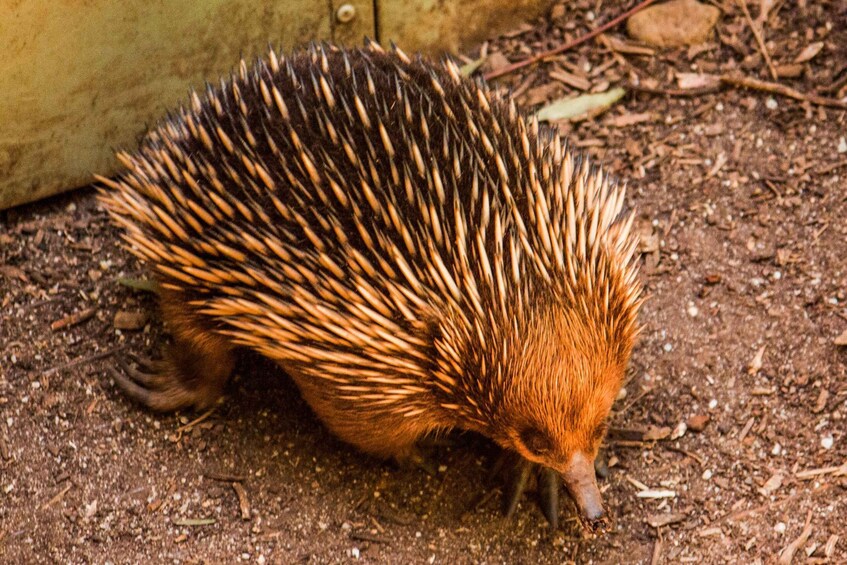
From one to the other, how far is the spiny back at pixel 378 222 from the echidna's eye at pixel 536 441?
216 mm

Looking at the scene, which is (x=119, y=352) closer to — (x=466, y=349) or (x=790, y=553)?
(x=466, y=349)

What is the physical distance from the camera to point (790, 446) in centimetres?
365

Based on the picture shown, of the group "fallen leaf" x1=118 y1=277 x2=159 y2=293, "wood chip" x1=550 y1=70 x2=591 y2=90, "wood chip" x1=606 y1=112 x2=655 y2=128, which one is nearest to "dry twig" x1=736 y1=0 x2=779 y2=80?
"wood chip" x1=606 y1=112 x2=655 y2=128

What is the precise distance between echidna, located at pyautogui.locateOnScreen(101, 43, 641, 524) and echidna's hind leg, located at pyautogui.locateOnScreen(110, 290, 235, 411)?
13cm

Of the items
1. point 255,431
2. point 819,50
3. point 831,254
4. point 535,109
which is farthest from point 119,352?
point 819,50

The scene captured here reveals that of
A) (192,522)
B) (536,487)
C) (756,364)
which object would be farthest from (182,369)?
(756,364)

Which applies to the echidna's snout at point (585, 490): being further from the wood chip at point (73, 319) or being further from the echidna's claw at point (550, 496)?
the wood chip at point (73, 319)

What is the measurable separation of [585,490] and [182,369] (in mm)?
1521

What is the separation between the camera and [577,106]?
15.0ft

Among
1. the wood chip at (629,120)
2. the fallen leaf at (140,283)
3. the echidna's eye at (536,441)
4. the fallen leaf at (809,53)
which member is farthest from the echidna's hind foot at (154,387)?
the fallen leaf at (809,53)

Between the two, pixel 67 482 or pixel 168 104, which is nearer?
pixel 67 482

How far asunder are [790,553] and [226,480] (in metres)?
1.83

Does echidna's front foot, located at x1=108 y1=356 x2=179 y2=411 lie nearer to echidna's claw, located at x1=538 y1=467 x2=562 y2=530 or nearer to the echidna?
the echidna

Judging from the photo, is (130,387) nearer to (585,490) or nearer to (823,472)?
(585,490)
